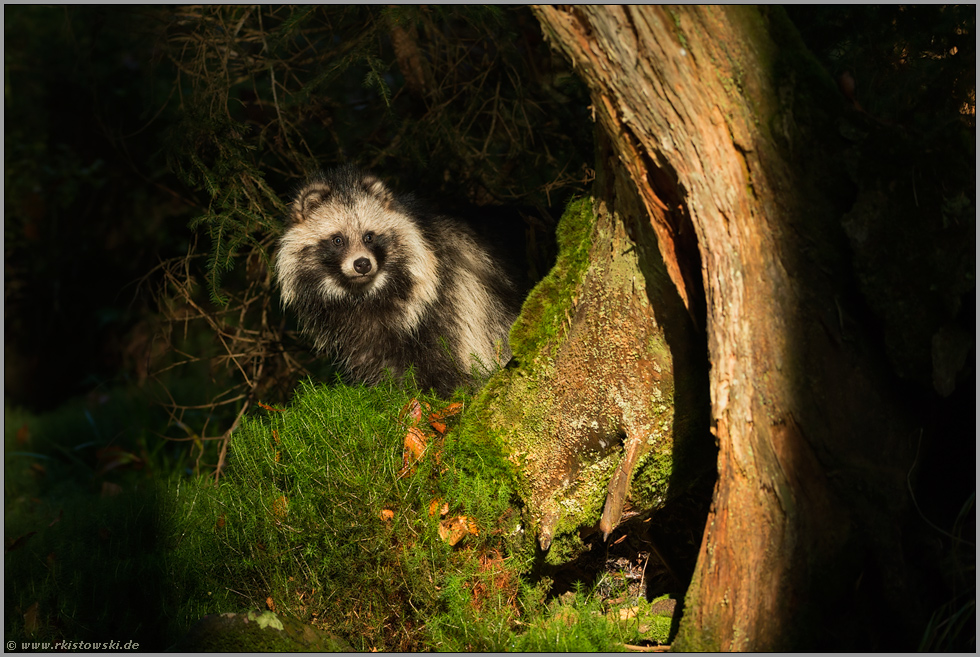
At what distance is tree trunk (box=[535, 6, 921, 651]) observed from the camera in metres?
2.40

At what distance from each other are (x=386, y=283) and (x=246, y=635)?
2158 mm

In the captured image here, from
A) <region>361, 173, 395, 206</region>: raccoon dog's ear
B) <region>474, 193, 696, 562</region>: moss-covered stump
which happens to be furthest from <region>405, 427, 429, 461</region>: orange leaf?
<region>361, 173, 395, 206</region>: raccoon dog's ear

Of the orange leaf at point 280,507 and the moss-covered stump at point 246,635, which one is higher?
the orange leaf at point 280,507

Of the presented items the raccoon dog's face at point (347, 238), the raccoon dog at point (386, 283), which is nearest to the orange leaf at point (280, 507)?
the raccoon dog at point (386, 283)

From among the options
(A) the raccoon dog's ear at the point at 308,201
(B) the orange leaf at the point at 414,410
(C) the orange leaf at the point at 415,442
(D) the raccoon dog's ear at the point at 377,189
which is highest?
(D) the raccoon dog's ear at the point at 377,189

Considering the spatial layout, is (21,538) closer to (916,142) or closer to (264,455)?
(264,455)

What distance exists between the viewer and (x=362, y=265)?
14.0 feet

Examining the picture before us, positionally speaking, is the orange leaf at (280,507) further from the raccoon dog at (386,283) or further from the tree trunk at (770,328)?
the tree trunk at (770,328)

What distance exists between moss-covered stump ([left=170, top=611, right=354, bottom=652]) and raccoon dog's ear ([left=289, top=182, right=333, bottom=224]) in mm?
2434

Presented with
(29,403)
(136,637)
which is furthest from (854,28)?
(29,403)

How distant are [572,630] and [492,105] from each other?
10.8ft

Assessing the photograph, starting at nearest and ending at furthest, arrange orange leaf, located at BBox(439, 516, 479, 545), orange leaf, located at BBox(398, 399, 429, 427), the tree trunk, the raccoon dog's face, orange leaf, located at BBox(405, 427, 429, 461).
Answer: the tree trunk < orange leaf, located at BBox(439, 516, 479, 545) < orange leaf, located at BBox(405, 427, 429, 461) < orange leaf, located at BBox(398, 399, 429, 427) < the raccoon dog's face

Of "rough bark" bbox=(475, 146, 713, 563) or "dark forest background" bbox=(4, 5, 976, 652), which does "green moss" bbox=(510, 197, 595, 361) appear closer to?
"rough bark" bbox=(475, 146, 713, 563)

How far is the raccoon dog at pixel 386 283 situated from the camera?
4348 mm
